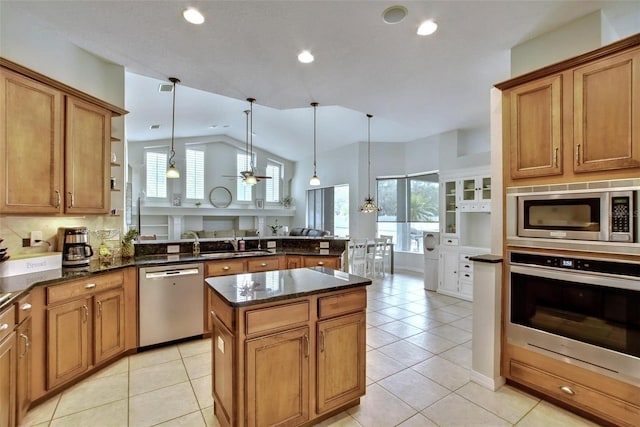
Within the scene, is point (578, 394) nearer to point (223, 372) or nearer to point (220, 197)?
point (223, 372)

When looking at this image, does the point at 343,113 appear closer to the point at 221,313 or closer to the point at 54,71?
the point at 54,71

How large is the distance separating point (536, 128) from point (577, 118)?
0.83 feet

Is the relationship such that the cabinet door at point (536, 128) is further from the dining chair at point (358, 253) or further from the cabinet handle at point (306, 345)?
the dining chair at point (358, 253)

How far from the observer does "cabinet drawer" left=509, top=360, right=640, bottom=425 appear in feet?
6.15

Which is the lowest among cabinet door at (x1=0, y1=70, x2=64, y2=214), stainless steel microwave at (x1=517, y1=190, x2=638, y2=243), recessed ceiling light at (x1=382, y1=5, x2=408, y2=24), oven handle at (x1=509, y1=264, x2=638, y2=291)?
oven handle at (x1=509, y1=264, x2=638, y2=291)

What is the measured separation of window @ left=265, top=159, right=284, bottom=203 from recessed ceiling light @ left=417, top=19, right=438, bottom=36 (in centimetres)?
829

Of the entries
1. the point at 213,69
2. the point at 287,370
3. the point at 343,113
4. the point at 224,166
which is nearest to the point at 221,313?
the point at 287,370

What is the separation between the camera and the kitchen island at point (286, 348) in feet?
5.62

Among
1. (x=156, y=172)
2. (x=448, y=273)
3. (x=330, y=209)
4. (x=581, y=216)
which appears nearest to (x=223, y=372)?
(x=581, y=216)

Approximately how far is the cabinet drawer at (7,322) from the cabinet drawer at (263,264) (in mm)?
2090

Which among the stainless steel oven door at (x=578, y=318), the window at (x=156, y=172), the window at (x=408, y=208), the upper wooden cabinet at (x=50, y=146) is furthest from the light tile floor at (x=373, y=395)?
the window at (x=156, y=172)

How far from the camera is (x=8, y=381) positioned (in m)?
1.76

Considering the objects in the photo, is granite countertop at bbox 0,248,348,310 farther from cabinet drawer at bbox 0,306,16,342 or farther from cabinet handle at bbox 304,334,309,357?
cabinet handle at bbox 304,334,309,357

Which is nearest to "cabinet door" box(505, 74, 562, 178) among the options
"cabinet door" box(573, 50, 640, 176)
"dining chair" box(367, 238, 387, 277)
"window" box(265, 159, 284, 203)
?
"cabinet door" box(573, 50, 640, 176)
